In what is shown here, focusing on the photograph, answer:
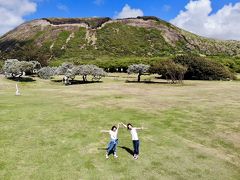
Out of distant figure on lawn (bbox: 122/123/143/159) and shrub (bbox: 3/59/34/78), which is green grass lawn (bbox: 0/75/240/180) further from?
shrub (bbox: 3/59/34/78)

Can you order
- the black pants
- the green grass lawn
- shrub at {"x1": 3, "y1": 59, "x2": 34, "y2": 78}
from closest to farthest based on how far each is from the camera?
the green grass lawn
the black pants
shrub at {"x1": 3, "y1": 59, "x2": 34, "y2": 78}

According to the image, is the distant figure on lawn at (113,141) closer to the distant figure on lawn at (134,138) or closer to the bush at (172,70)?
the distant figure on lawn at (134,138)

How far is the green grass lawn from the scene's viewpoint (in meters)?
21.6

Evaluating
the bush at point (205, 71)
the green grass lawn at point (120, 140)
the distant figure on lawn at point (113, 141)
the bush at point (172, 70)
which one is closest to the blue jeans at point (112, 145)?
the distant figure on lawn at point (113, 141)

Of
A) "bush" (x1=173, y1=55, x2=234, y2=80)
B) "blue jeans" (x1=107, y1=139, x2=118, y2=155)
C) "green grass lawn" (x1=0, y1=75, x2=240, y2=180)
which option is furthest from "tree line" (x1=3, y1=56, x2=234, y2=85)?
"blue jeans" (x1=107, y1=139, x2=118, y2=155)

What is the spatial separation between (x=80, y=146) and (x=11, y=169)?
6.15m

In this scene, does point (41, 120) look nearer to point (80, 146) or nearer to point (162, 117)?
point (80, 146)

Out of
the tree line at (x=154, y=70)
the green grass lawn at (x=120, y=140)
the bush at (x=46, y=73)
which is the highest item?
the tree line at (x=154, y=70)

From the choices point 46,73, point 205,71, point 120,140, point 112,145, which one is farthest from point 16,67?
point 112,145

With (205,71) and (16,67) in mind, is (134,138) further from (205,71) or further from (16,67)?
(205,71)

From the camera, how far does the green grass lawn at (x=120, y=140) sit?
21.6 m

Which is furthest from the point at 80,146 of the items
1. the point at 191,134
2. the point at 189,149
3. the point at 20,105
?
the point at 20,105

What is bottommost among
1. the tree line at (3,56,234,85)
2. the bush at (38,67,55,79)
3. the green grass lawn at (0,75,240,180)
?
the green grass lawn at (0,75,240,180)

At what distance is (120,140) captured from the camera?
1109 inches
